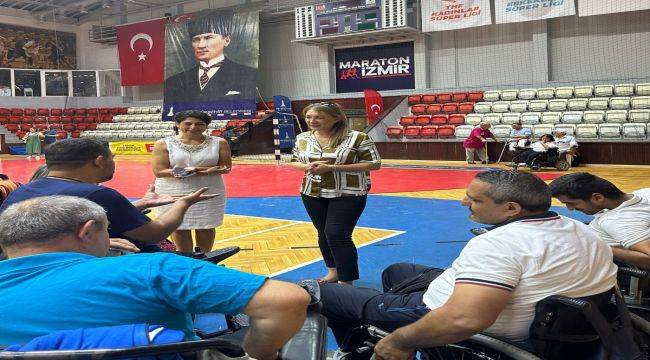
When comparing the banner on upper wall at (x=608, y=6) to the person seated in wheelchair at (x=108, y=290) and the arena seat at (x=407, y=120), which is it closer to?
the arena seat at (x=407, y=120)

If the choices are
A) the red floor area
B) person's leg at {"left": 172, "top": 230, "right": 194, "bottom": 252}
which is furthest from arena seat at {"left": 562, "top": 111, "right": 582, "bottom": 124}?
person's leg at {"left": 172, "top": 230, "right": 194, "bottom": 252}

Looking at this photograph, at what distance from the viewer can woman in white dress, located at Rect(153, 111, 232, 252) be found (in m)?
4.07

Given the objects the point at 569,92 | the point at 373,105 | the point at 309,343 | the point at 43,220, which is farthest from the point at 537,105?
the point at 43,220

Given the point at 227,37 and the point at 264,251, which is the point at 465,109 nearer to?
the point at 227,37

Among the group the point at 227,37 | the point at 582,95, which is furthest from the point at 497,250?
the point at 227,37

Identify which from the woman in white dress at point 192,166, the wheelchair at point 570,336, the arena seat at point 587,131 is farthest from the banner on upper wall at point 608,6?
the wheelchair at point 570,336

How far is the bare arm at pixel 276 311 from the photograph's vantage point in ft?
4.60

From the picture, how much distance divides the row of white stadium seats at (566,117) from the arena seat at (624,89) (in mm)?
975

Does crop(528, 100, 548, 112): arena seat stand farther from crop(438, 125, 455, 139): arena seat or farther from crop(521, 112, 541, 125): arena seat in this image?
crop(438, 125, 455, 139): arena seat

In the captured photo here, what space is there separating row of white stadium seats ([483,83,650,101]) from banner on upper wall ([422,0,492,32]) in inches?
86.9

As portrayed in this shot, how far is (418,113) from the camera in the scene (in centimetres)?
1822

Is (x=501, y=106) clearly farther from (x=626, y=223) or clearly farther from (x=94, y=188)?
(x=94, y=188)

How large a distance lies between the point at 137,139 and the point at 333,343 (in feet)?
73.8

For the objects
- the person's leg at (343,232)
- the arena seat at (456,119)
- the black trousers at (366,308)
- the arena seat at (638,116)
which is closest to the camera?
the black trousers at (366,308)
